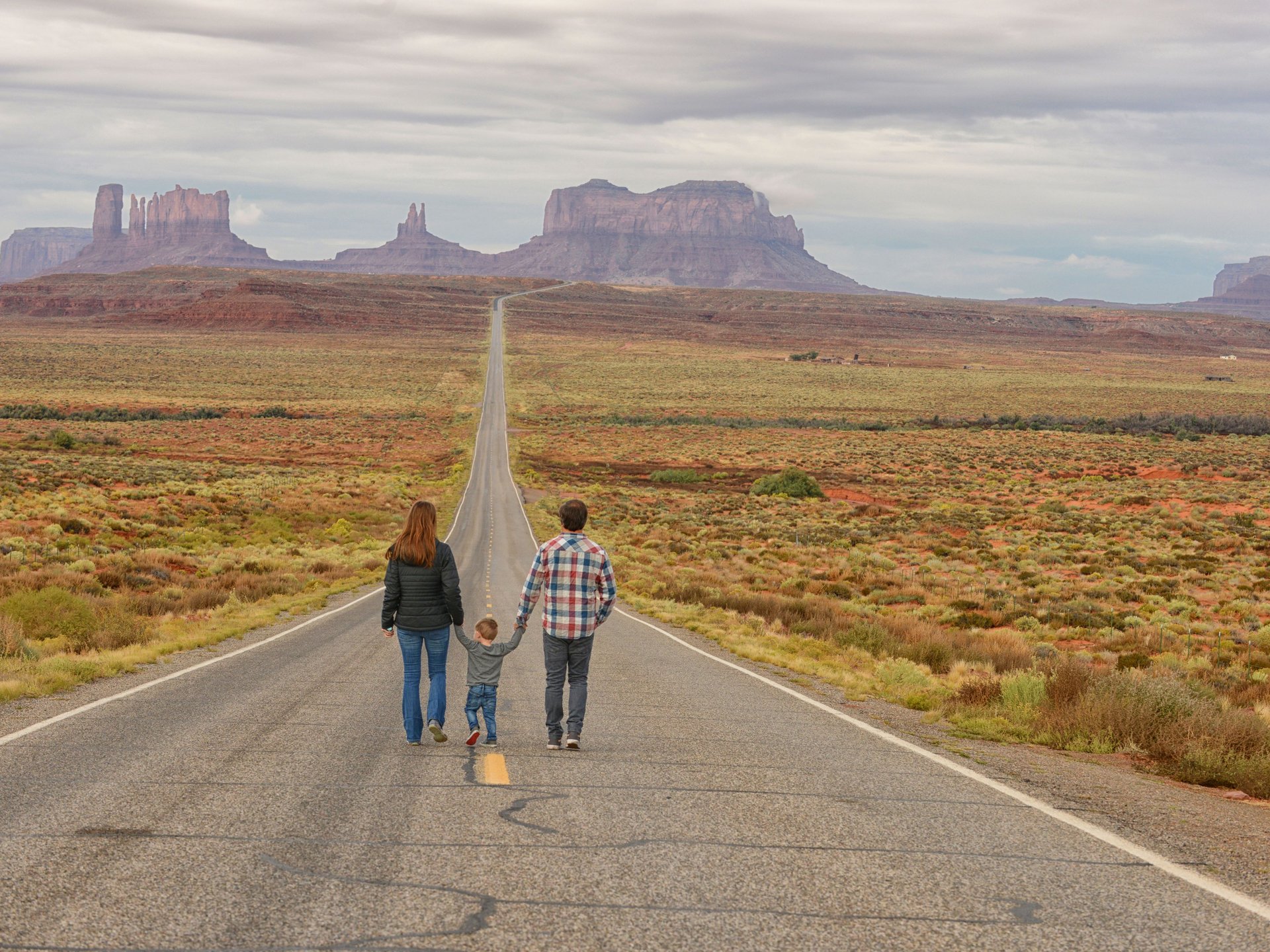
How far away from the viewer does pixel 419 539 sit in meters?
8.93

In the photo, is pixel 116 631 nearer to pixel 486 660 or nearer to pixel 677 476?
pixel 486 660

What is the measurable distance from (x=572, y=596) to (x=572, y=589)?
0.19 ft

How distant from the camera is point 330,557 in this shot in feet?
114

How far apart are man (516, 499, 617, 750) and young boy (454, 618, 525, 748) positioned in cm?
29

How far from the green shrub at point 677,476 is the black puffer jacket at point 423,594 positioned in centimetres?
5490

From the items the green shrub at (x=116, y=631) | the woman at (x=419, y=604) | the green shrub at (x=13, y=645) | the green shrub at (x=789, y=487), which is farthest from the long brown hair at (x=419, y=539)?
the green shrub at (x=789, y=487)

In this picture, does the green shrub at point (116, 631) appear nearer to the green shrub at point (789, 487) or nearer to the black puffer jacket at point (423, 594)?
the black puffer jacket at point (423, 594)

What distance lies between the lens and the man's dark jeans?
357 inches

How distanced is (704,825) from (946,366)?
178 meters

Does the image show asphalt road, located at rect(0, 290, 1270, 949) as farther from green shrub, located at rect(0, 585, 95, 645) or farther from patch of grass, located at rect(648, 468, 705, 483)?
patch of grass, located at rect(648, 468, 705, 483)

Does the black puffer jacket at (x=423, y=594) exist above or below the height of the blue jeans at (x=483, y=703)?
above

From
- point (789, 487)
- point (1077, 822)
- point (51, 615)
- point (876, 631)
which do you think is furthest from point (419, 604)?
point (789, 487)

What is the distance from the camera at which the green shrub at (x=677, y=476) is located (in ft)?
211

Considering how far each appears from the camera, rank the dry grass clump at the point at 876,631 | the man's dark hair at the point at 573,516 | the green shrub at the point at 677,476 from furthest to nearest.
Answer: the green shrub at the point at 677,476, the dry grass clump at the point at 876,631, the man's dark hair at the point at 573,516
